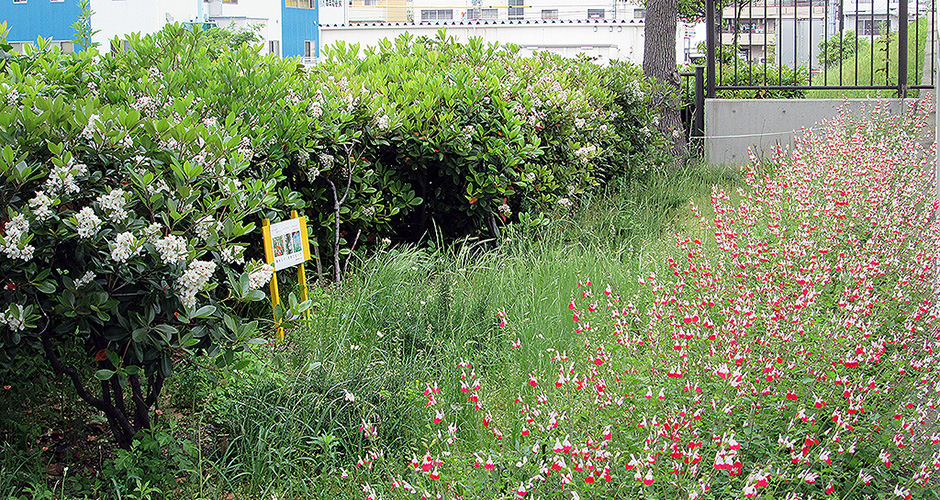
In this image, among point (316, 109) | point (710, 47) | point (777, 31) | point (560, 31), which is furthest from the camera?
point (560, 31)

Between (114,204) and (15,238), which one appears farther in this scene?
(114,204)

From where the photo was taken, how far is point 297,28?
70.8 metres

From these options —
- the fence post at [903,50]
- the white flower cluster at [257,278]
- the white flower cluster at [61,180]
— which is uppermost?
the fence post at [903,50]

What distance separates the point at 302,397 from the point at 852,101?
804cm

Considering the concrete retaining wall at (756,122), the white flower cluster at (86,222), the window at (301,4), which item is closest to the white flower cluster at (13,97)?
the white flower cluster at (86,222)

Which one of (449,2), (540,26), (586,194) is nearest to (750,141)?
(586,194)

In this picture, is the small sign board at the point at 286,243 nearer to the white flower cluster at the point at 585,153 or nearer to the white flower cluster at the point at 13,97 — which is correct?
the white flower cluster at the point at 13,97

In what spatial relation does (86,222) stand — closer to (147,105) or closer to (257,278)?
(257,278)

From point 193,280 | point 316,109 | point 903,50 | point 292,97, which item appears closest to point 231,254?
point 193,280

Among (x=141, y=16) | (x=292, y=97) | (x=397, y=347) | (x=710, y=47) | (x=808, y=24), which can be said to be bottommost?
(x=397, y=347)

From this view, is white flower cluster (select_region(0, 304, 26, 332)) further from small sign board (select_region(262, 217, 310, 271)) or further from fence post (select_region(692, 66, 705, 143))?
fence post (select_region(692, 66, 705, 143))

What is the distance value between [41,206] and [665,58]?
7.67 metres

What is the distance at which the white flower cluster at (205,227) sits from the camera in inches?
106

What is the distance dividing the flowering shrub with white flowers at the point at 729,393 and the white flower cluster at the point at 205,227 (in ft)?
2.66
